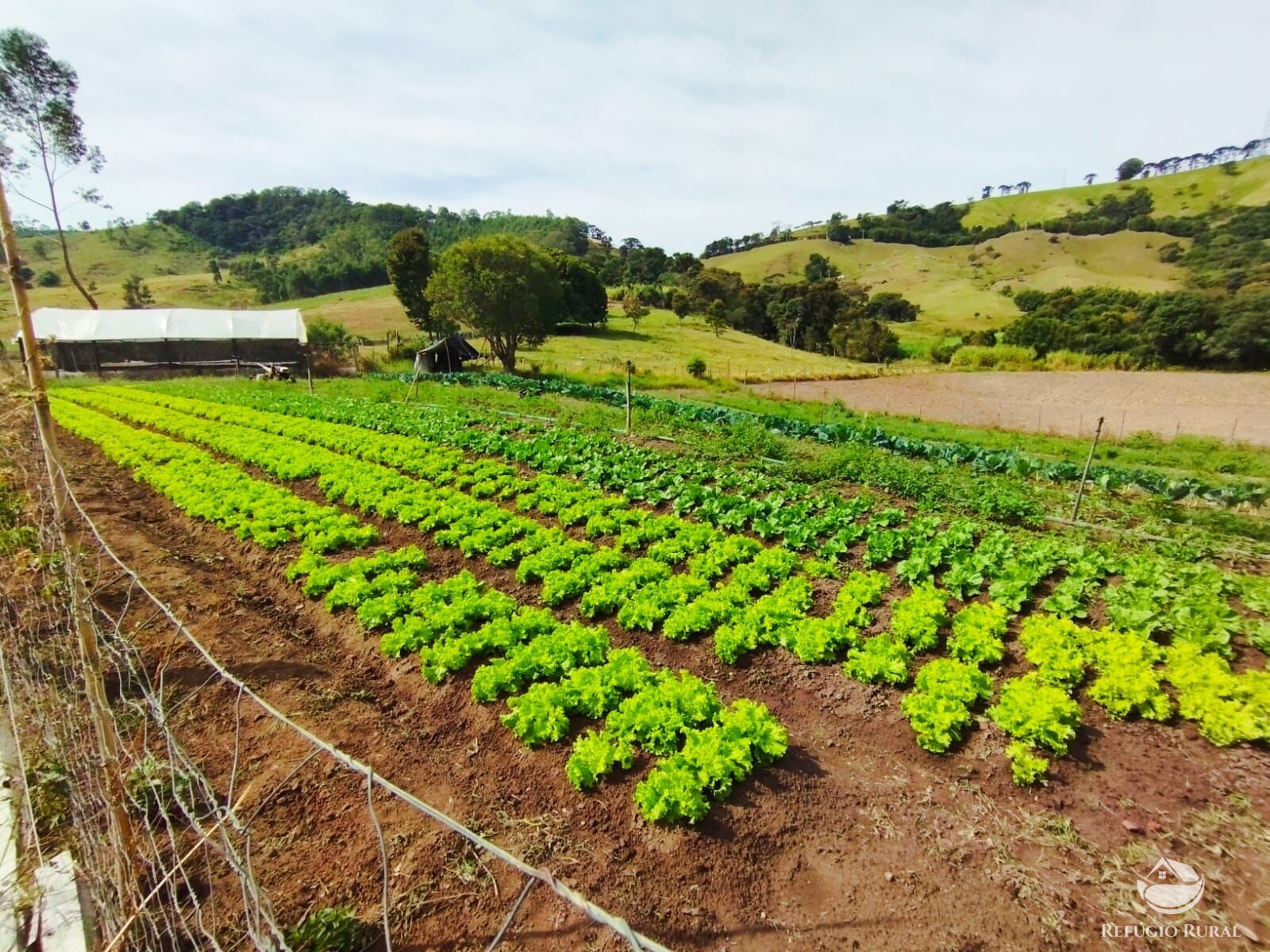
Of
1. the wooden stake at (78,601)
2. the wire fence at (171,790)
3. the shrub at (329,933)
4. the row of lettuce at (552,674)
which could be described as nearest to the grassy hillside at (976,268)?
the row of lettuce at (552,674)

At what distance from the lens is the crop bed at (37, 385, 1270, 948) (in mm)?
4477

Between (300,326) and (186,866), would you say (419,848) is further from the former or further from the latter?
(300,326)

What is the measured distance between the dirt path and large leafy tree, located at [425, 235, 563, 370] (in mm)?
16340

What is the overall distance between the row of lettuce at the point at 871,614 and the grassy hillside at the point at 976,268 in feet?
268

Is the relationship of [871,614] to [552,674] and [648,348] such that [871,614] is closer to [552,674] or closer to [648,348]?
[552,674]

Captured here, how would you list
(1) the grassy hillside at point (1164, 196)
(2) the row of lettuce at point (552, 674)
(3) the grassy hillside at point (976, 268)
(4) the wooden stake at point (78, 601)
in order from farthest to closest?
(1) the grassy hillside at point (1164, 196) → (3) the grassy hillside at point (976, 268) → (2) the row of lettuce at point (552, 674) → (4) the wooden stake at point (78, 601)

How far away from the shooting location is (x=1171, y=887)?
14.1 ft

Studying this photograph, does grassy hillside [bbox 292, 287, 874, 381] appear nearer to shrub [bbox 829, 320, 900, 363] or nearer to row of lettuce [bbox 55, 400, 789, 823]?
shrub [bbox 829, 320, 900, 363]

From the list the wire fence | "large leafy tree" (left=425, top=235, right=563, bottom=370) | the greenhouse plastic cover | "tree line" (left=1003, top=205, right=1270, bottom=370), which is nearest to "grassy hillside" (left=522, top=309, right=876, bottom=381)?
"large leafy tree" (left=425, top=235, right=563, bottom=370)

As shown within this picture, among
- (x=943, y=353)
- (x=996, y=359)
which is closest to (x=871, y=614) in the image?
(x=996, y=359)

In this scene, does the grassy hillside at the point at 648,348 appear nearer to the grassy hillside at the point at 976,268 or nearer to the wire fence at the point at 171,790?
the grassy hillside at the point at 976,268

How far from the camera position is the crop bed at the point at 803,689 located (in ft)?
14.7

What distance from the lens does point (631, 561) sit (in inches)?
370

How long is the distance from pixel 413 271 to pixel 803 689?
56.4m
